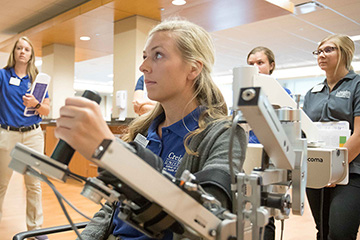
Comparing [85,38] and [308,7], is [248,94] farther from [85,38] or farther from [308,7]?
[85,38]

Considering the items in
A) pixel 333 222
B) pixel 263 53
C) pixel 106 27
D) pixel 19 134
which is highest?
pixel 106 27

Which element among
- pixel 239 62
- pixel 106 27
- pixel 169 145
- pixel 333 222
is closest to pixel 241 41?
pixel 239 62

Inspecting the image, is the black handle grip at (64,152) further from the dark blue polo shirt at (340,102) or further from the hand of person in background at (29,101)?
the hand of person in background at (29,101)

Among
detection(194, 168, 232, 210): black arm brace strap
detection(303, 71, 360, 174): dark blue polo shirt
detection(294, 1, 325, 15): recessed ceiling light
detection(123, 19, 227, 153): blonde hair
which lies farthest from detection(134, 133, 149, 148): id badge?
detection(294, 1, 325, 15): recessed ceiling light

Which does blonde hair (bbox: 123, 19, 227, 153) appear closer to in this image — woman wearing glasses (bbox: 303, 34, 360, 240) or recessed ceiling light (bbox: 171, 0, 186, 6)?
woman wearing glasses (bbox: 303, 34, 360, 240)

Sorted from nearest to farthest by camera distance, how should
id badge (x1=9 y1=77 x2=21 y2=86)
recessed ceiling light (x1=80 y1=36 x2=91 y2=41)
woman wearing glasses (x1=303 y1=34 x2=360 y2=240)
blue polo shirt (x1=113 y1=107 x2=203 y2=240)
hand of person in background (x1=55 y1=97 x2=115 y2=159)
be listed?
hand of person in background (x1=55 y1=97 x2=115 y2=159)
blue polo shirt (x1=113 y1=107 x2=203 y2=240)
woman wearing glasses (x1=303 y1=34 x2=360 y2=240)
id badge (x1=9 y1=77 x2=21 y2=86)
recessed ceiling light (x1=80 y1=36 x2=91 y2=41)

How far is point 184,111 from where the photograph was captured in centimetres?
110

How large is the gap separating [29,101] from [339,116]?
2.13 metres

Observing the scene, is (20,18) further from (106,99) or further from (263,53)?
(106,99)

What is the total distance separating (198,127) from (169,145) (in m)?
0.12

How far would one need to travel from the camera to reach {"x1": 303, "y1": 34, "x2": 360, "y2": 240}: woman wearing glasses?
1.66m

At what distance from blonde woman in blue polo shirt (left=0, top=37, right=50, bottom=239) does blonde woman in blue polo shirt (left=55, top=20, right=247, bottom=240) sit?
1709mm

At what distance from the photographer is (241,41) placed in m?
7.63

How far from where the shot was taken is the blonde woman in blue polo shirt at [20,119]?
2547mm
